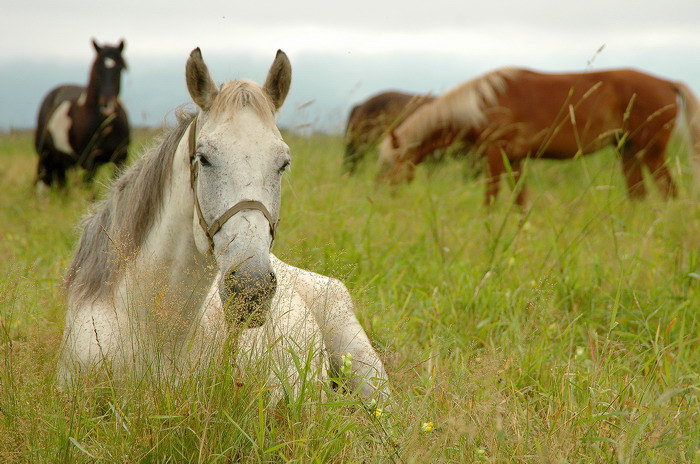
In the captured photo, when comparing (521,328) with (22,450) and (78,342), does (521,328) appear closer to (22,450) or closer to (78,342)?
(78,342)

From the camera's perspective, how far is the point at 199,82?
2428mm

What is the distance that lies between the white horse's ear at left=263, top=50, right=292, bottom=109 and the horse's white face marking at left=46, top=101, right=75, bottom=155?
21.0 feet

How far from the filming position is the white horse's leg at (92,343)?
93.1 inches

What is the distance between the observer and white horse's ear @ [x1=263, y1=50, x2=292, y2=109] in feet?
8.25

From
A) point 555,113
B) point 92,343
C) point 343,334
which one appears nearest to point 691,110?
point 555,113

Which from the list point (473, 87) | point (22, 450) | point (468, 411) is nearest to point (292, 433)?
point (468, 411)

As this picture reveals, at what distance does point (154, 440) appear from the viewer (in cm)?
204

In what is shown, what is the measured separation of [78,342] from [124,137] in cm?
628

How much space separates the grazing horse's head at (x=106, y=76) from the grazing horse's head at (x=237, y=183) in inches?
239

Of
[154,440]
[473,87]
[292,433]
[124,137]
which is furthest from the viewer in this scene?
[124,137]

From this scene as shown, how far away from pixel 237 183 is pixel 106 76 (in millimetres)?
6551

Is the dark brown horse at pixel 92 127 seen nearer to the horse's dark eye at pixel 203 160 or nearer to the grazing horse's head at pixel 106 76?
the grazing horse's head at pixel 106 76

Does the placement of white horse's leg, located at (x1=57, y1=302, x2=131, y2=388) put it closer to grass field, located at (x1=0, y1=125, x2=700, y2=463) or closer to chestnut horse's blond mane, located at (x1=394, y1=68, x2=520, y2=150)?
grass field, located at (x1=0, y1=125, x2=700, y2=463)

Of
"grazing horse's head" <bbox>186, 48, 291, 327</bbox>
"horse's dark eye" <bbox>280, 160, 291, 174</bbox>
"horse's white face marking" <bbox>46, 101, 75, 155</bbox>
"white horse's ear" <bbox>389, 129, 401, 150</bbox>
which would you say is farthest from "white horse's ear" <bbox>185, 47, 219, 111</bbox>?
"horse's white face marking" <bbox>46, 101, 75, 155</bbox>
